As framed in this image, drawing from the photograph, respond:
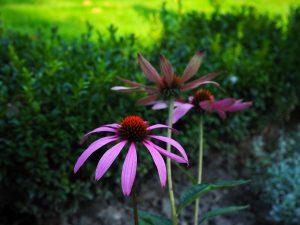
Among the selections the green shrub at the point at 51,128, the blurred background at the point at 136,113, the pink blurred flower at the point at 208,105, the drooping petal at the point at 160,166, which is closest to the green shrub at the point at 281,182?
the blurred background at the point at 136,113

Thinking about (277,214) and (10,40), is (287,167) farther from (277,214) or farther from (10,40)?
(10,40)

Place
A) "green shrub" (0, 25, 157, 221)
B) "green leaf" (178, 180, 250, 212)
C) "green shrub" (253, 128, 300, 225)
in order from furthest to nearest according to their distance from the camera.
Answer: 1. "green shrub" (253, 128, 300, 225)
2. "green shrub" (0, 25, 157, 221)
3. "green leaf" (178, 180, 250, 212)

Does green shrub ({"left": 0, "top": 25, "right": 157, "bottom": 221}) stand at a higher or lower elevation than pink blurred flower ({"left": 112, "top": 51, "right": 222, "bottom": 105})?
lower

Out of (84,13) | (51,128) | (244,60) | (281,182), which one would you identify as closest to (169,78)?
(51,128)

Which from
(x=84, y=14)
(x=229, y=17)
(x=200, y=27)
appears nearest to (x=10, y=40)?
(x=200, y=27)

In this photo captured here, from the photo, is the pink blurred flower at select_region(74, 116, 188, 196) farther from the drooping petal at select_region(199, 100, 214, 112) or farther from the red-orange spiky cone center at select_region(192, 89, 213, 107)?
the red-orange spiky cone center at select_region(192, 89, 213, 107)

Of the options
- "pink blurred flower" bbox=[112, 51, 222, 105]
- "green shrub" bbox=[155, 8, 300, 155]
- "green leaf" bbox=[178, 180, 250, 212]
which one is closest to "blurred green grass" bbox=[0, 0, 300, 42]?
"green shrub" bbox=[155, 8, 300, 155]
